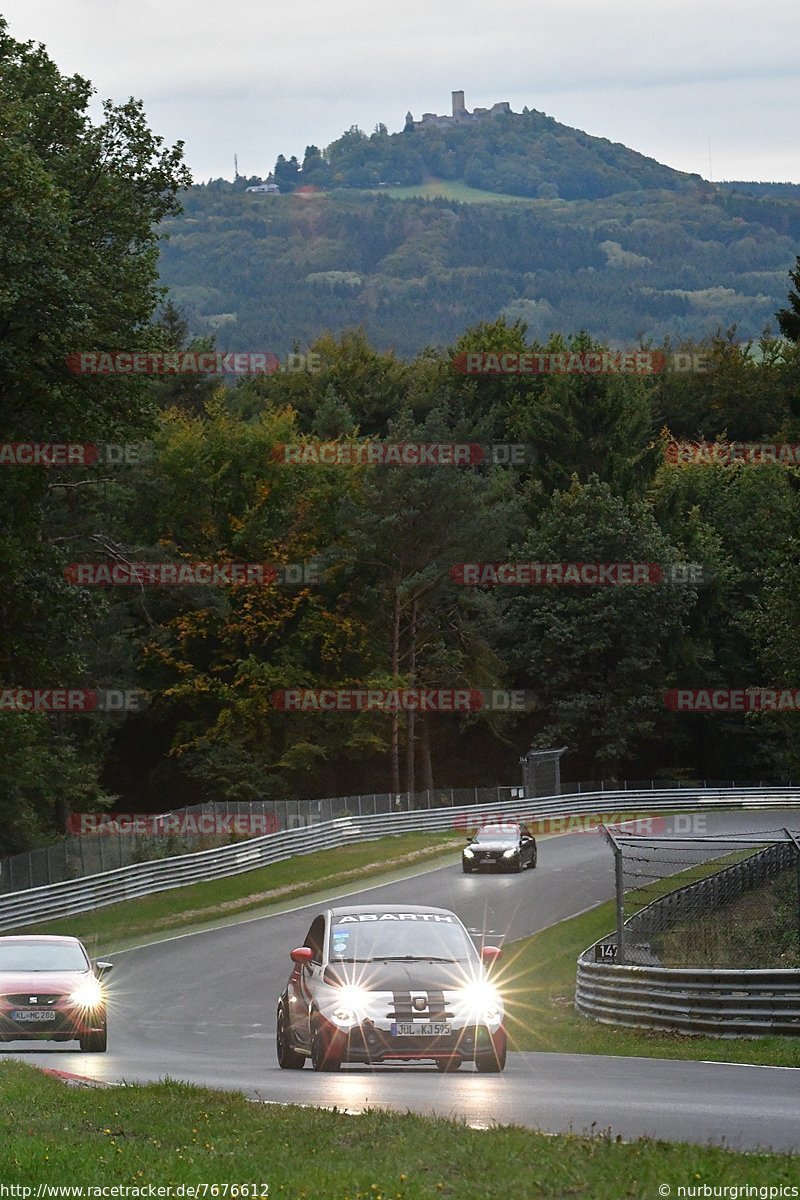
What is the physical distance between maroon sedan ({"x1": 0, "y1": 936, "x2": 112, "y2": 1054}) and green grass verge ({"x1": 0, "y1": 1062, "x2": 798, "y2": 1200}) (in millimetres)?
7368

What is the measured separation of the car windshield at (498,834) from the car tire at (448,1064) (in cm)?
3091

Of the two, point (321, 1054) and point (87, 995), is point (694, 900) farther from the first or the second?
point (321, 1054)

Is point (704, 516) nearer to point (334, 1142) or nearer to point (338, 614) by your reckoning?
point (338, 614)

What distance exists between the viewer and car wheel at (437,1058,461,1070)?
1514cm

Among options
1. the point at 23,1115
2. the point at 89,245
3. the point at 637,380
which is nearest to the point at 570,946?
the point at 89,245

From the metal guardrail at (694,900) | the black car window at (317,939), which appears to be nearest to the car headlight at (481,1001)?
the black car window at (317,939)

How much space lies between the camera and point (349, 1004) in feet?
49.5

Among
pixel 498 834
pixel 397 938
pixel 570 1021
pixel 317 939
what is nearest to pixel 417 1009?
pixel 397 938

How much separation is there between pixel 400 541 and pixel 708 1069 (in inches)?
2299

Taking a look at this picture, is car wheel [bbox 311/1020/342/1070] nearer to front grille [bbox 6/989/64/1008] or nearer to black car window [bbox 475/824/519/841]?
front grille [bbox 6/989/64/1008]

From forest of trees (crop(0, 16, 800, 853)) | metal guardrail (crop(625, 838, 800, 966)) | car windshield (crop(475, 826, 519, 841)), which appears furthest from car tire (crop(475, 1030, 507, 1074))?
forest of trees (crop(0, 16, 800, 853))

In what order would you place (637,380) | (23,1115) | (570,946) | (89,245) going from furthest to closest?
1. (637,380)
2. (89,245)
3. (570,946)
4. (23,1115)

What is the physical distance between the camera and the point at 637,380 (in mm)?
96938

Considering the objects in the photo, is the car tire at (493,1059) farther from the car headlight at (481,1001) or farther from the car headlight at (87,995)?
the car headlight at (87,995)
